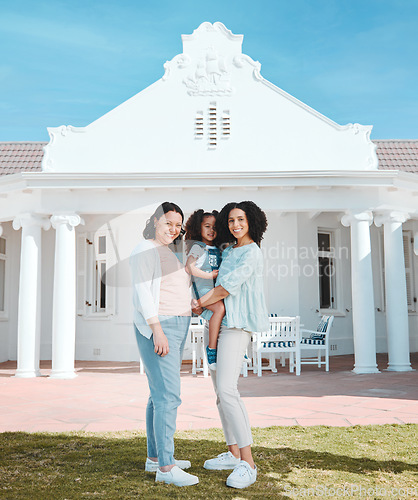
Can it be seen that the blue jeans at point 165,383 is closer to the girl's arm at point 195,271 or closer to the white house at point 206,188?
the girl's arm at point 195,271

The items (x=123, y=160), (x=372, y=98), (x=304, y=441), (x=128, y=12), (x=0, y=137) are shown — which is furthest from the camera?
(x=0, y=137)

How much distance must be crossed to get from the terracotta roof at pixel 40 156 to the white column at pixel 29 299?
4.13 m

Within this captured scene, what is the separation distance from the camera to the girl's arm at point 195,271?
3121 mm

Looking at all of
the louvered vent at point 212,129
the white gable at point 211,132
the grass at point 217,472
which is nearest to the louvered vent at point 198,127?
the white gable at point 211,132

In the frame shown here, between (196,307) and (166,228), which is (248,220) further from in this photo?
(196,307)

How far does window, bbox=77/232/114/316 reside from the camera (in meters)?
11.5

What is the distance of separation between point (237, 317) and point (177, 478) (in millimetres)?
969

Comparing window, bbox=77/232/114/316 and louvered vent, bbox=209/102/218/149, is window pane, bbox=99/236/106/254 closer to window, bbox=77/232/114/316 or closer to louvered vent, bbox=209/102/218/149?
window, bbox=77/232/114/316

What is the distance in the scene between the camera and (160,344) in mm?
2895

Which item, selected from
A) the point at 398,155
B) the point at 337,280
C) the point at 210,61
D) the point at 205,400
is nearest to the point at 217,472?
the point at 205,400

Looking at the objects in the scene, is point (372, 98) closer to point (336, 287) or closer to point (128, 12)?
point (336, 287)

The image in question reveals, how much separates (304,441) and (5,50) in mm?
7884

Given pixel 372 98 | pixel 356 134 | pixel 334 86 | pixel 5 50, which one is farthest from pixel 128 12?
pixel 372 98

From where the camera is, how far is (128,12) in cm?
794
